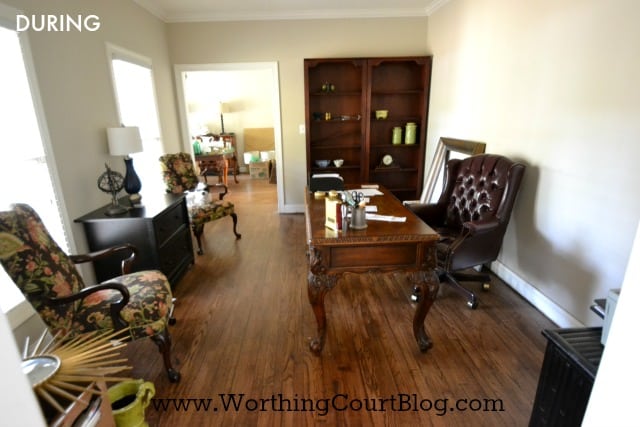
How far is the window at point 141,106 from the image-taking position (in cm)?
310

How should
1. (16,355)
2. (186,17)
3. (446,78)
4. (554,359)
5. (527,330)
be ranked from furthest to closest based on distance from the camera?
(186,17) → (446,78) → (527,330) → (554,359) → (16,355)

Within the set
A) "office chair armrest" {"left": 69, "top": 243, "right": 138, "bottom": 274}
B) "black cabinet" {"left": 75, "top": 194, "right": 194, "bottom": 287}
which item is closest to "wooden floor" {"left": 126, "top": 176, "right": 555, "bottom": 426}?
"black cabinet" {"left": 75, "top": 194, "right": 194, "bottom": 287}

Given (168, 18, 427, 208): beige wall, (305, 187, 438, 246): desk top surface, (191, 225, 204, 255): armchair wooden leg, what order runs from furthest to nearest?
(168, 18, 427, 208): beige wall < (191, 225, 204, 255): armchair wooden leg < (305, 187, 438, 246): desk top surface

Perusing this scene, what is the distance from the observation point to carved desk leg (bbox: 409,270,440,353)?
1.80 metres

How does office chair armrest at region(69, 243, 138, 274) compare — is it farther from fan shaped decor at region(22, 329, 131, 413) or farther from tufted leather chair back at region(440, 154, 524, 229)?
tufted leather chair back at region(440, 154, 524, 229)

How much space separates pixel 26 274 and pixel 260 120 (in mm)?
7271

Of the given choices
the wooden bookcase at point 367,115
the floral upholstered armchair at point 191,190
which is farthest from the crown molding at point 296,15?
the floral upholstered armchair at point 191,190

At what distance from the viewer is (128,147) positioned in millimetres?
2602

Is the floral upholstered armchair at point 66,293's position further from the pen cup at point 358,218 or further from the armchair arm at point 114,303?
the pen cup at point 358,218

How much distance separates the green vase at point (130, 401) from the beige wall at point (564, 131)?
2.45 metres

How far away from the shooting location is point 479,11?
9.77 feet

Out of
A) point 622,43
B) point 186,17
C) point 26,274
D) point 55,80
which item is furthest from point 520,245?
point 186,17

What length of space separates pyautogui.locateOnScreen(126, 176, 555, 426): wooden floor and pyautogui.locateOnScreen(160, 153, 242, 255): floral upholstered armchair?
0.70m

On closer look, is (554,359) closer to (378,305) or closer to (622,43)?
(378,305)
